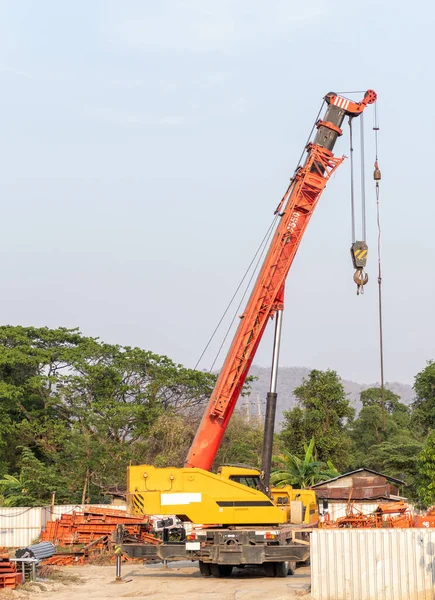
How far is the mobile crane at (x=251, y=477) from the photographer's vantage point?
21.2 meters

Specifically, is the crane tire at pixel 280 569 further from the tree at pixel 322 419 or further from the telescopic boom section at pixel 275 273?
the tree at pixel 322 419

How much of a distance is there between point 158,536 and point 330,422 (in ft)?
68.9

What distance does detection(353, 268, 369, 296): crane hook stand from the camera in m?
24.0

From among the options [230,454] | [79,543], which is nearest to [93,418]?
[230,454]

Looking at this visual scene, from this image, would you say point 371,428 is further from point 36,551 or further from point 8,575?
point 8,575

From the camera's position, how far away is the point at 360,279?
24109mm

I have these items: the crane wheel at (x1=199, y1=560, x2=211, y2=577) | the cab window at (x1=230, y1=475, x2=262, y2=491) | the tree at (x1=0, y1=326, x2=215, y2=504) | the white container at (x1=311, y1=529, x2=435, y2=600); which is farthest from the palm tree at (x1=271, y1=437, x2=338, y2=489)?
the white container at (x1=311, y1=529, x2=435, y2=600)

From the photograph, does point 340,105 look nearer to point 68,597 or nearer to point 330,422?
point 68,597

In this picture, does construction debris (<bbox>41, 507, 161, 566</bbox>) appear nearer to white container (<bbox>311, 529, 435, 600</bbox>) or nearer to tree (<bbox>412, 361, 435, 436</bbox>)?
white container (<bbox>311, 529, 435, 600</bbox>)

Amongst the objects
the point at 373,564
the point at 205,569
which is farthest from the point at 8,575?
the point at 373,564

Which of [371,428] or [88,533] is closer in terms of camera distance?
[88,533]

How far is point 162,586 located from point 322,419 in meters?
26.3

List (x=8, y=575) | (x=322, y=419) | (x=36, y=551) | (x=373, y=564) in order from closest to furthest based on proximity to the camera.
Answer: (x=373, y=564) → (x=8, y=575) → (x=36, y=551) → (x=322, y=419)

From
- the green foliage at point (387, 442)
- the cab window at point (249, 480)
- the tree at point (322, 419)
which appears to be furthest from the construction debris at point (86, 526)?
the tree at point (322, 419)
